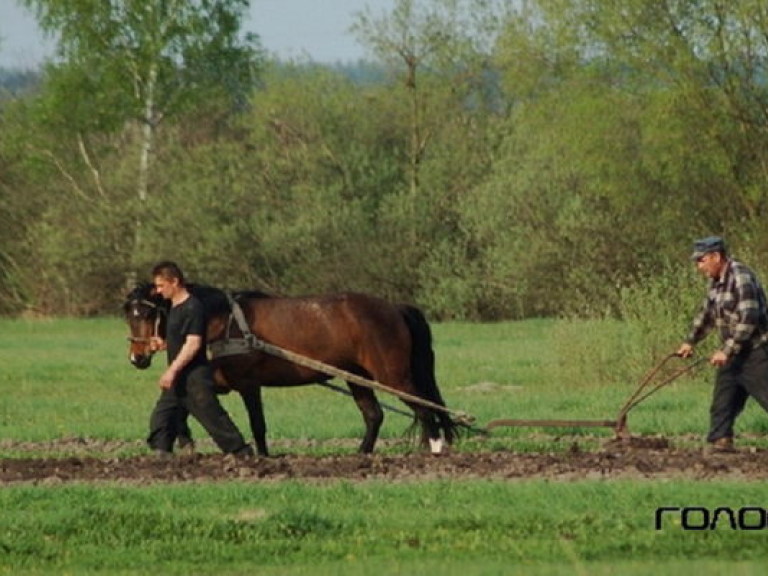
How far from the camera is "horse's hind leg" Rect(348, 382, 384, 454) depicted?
2012 cm

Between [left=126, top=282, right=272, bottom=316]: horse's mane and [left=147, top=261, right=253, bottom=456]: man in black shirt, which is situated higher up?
[left=126, top=282, right=272, bottom=316]: horse's mane

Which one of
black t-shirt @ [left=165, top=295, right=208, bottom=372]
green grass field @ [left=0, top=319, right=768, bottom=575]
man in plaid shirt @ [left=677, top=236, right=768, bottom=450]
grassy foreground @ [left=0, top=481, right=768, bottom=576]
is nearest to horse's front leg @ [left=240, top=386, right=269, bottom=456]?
green grass field @ [left=0, top=319, right=768, bottom=575]

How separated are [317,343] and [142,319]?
1.65 m

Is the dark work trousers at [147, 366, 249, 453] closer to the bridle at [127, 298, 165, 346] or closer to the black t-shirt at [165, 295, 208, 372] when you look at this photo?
the black t-shirt at [165, 295, 208, 372]

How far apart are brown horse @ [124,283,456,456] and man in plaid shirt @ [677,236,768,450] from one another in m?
2.74

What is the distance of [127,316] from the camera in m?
20.1

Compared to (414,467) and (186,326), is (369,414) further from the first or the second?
(414,467)

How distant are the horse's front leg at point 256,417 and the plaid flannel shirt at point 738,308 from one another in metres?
4.09

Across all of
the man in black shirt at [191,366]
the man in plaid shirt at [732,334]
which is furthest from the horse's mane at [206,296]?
the man in plaid shirt at [732,334]

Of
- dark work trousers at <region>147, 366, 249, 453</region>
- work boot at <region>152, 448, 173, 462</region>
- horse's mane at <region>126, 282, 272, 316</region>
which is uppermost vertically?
horse's mane at <region>126, 282, 272, 316</region>

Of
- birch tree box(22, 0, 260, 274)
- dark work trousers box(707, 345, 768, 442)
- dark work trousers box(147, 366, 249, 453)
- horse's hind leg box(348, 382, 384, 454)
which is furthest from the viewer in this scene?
birch tree box(22, 0, 260, 274)

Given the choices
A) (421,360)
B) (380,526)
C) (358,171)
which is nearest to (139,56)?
(358,171)

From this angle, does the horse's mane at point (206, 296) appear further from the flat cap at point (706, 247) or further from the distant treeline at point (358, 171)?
the distant treeline at point (358, 171)

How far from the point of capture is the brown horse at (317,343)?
65.9 feet
